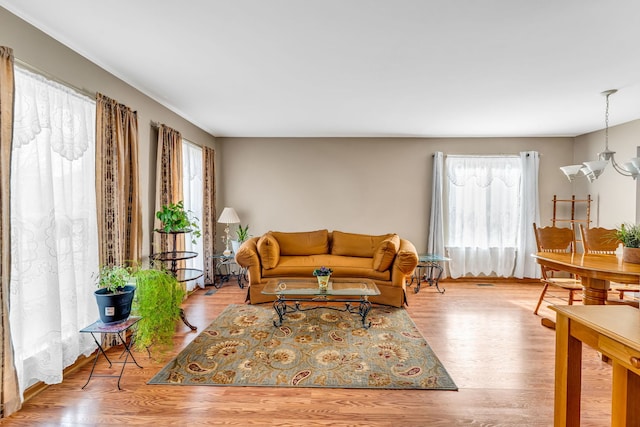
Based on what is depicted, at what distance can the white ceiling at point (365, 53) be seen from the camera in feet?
6.55

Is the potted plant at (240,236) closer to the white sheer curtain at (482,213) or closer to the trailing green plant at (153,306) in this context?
the trailing green plant at (153,306)

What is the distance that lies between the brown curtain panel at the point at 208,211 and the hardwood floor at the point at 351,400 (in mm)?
2211

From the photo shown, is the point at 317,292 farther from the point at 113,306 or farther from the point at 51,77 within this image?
the point at 51,77

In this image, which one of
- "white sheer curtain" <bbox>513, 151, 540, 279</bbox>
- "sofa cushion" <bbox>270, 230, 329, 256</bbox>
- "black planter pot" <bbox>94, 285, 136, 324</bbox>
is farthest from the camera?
"white sheer curtain" <bbox>513, 151, 540, 279</bbox>

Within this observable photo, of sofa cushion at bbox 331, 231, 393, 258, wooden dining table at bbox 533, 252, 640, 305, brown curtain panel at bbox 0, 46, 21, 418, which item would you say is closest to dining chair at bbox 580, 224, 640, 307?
wooden dining table at bbox 533, 252, 640, 305

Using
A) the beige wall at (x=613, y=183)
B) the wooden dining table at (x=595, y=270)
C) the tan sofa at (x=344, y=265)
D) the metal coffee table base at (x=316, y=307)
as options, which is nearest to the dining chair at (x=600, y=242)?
the wooden dining table at (x=595, y=270)

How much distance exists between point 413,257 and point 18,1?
13.8 feet

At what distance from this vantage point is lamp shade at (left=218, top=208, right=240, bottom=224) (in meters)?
5.33

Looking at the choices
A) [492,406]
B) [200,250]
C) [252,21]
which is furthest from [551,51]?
[200,250]

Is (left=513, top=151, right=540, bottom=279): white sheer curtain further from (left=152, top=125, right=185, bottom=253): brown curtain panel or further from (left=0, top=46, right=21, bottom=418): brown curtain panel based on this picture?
(left=0, top=46, right=21, bottom=418): brown curtain panel

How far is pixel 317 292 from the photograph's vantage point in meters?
3.48

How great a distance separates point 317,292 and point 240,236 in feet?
8.12

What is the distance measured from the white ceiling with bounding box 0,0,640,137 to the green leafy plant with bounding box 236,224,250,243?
81.8 inches

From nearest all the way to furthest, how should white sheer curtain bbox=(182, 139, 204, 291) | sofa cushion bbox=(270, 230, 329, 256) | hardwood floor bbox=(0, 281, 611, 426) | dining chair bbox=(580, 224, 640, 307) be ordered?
hardwood floor bbox=(0, 281, 611, 426) → dining chair bbox=(580, 224, 640, 307) → white sheer curtain bbox=(182, 139, 204, 291) → sofa cushion bbox=(270, 230, 329, 256)
